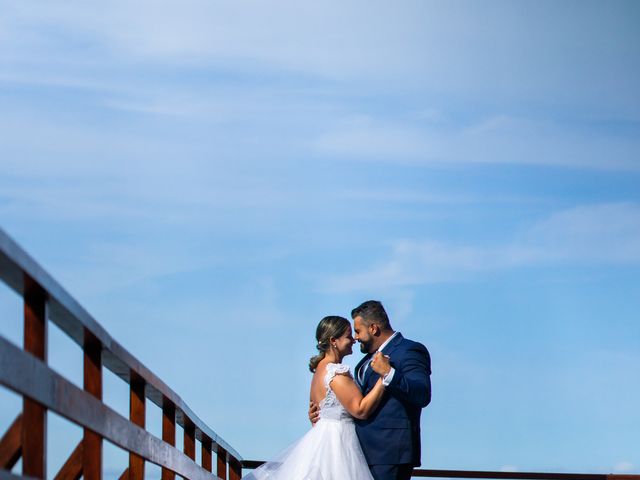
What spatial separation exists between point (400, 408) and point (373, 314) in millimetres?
505

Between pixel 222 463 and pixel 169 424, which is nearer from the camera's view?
pixel 169 424

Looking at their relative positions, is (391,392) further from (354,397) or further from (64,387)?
(64,387)

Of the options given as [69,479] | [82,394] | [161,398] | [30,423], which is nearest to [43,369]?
[30,423]

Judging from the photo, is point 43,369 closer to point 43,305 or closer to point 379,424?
point 43,305

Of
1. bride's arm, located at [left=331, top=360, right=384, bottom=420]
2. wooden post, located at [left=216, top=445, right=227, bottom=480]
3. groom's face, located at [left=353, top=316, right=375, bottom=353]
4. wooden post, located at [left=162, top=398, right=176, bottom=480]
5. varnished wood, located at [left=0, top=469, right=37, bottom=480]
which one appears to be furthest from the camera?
wooden post, located at [left=216, top=445, right=227, bottom=480]

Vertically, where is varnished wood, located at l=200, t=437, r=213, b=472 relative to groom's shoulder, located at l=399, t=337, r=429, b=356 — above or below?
below

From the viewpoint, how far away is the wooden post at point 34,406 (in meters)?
2.36

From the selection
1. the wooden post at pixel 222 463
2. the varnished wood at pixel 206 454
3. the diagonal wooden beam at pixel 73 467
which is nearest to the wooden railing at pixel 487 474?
the wooden post at pixel 222 463

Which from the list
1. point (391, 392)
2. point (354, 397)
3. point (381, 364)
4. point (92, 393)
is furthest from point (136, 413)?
point (354, 397)

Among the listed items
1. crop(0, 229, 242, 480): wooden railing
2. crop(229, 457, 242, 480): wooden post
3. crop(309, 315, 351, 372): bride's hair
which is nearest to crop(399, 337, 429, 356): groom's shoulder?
crop(309, 315, 351, 372): bride's hair

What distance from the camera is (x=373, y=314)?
6.02m

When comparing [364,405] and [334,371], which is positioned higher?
[334,371]

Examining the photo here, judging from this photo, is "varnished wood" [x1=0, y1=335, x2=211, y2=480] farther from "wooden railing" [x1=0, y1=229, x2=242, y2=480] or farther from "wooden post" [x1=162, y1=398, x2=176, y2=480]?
"wooden post" [x1=162, y1=398, x2=176, y2=480]

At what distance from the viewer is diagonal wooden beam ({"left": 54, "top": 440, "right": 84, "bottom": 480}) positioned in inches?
123
